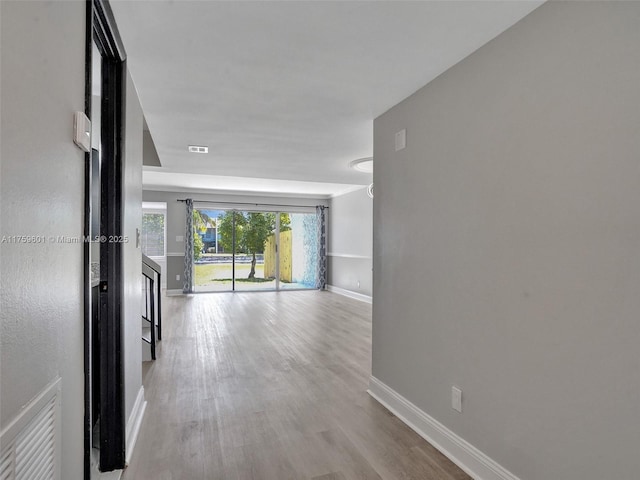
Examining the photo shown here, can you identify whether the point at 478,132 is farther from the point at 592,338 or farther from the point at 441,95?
the point at 592,338

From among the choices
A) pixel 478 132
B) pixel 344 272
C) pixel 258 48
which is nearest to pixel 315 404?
pixel 478 132

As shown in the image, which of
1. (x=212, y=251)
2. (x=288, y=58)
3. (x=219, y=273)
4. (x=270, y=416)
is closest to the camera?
(x=288, y=58)

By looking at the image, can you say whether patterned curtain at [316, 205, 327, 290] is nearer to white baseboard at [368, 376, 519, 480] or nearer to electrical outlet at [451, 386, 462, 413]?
white baseboard at [368, 376, 519, 480]

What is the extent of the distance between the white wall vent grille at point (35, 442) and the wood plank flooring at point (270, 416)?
1.16 m

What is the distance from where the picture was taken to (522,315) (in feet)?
5.62

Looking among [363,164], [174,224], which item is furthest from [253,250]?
[363,164]

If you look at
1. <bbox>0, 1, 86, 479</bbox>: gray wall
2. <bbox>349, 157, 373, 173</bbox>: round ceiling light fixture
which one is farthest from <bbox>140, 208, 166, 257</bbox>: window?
<bbox>0, 1, 86, 479</bbox>: gray wall

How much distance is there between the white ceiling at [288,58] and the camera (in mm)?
1660

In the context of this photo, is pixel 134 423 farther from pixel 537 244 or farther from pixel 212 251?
pixel 212 251

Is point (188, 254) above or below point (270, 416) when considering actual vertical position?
above

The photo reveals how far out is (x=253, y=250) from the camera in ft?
30.2

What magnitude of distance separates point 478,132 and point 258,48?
4.24 ft

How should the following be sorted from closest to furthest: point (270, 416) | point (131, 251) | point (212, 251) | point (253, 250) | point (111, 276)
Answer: point (111, 276) → point (131, 251) → point (270, 416) → point (212, 251) → point (253, 250)

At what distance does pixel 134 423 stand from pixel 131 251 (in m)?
1.11
